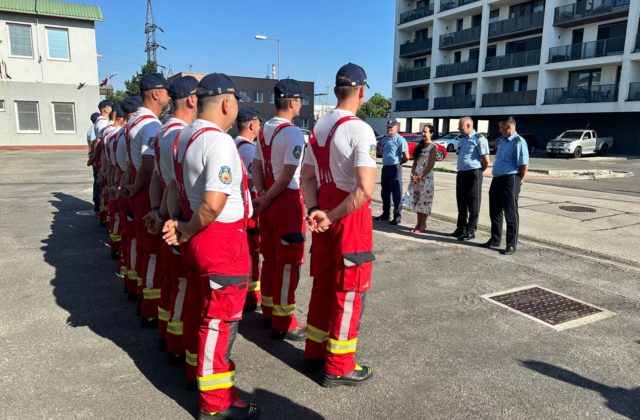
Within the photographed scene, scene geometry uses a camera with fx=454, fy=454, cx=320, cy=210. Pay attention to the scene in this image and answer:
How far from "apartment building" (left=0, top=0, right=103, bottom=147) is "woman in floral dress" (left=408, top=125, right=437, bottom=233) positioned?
26.6 metres

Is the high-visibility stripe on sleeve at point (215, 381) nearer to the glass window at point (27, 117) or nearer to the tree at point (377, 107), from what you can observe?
the glass window at point (27, 117)

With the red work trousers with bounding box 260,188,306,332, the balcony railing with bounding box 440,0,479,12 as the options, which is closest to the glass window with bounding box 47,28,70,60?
the red work trousers with bounding box 260,188,306,332

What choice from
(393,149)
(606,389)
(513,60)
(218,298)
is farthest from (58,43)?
(513,60)

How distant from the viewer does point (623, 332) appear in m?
4.22

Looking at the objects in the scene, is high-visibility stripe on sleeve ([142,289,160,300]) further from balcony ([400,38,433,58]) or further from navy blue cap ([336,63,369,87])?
balcony ([400,38,433,58])

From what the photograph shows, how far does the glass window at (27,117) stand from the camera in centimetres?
2722

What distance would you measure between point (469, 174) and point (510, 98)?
34.3 metres

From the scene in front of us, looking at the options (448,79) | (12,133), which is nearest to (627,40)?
(448,79)

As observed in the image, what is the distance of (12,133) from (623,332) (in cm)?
3179

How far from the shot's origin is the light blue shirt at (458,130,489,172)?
7340mm

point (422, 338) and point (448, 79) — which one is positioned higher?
point (448, 79)

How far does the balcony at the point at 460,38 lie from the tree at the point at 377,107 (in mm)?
35646

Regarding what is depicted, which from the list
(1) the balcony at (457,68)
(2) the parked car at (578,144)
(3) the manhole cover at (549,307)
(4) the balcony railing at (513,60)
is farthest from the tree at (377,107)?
(3) the manhole cover at (549,307)

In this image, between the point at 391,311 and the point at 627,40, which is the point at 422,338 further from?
the point at 627,40
